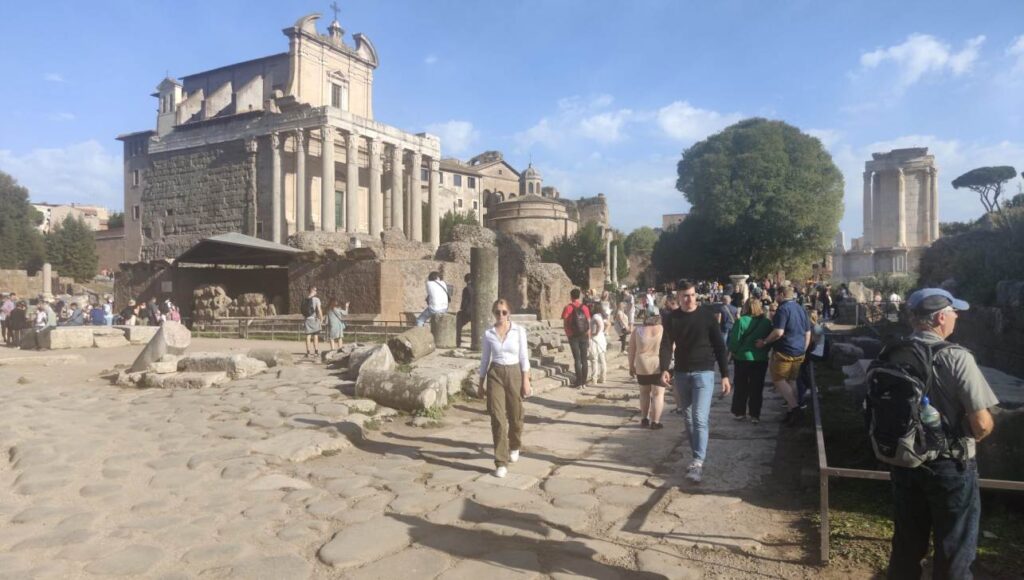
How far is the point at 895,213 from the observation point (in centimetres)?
4609

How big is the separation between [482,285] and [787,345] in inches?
236

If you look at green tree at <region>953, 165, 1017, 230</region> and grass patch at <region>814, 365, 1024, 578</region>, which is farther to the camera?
green tree at <region>953, 165, 1017, 230</region>

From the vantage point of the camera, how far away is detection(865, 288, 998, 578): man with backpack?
2.89m

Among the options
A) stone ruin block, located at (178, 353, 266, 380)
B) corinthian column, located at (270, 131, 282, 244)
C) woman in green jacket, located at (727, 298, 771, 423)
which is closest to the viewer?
woman in green jacket, located at (727, 298, 771, 423)

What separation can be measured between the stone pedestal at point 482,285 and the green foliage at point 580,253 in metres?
36.7

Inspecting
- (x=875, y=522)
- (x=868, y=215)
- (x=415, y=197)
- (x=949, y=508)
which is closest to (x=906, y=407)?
(x=949, y=508)

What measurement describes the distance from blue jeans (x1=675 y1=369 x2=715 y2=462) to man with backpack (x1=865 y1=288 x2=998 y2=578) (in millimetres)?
2609

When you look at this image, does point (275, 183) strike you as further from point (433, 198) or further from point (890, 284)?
point (890, 284)

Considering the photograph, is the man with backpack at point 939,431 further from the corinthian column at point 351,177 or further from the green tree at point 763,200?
the green tree at point 763,200

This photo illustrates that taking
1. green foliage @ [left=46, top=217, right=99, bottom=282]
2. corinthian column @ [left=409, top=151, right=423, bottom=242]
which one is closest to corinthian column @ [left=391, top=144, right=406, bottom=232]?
corinthian column @ [left=409, top=151, right=423, bottom=242]

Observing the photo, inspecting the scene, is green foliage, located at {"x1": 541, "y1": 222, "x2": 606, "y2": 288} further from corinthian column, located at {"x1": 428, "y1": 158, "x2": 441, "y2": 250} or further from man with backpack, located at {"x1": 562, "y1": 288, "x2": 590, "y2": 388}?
man with backpack, located at {"x1": 562, "y1": 288, "x2": 590, "y2": 388}

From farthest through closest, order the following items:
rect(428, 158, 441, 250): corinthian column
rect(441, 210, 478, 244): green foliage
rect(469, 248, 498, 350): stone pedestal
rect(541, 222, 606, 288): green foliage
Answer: rect(441, 210, 478, 244): green foliage
rect(541, 222, 606, 288): green foliage
rect(428, 158, 441, 250): corinthian column
rect(469, 248, 498, 350): stone pedestal

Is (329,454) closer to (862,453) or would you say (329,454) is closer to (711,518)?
(711,518)

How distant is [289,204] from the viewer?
41.4 meters
